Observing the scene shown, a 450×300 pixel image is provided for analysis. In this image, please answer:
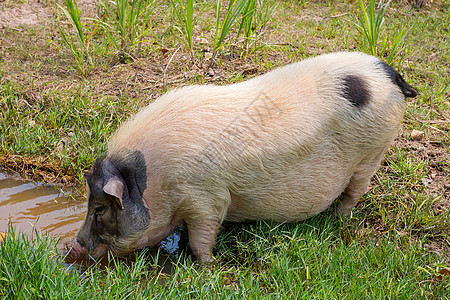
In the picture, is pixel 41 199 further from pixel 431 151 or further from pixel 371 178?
pixel 431 151

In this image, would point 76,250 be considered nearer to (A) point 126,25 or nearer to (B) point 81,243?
(B) point 81,243

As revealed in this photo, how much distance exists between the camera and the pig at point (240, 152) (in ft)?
11.6

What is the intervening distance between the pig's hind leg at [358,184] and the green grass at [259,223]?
12 cm

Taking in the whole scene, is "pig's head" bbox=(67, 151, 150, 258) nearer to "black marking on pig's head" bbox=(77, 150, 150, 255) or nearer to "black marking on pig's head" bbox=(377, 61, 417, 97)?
"black marking on pig's head" bbox=(77, 150, 150, 255)

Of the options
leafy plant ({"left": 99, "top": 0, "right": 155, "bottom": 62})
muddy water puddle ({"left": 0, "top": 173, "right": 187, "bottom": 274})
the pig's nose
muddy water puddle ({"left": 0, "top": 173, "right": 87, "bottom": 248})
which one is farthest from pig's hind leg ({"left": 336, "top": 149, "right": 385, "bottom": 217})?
leafy plant ({"left": 99, "top": 0, "right": 155, "bottom": 62})

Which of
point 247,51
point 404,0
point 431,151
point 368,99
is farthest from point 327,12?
point 368,99

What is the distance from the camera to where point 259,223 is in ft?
13.7

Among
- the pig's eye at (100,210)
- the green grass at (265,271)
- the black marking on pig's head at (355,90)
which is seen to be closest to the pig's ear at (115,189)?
the pig's eye at (100,210)

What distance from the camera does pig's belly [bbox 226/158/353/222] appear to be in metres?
3.81

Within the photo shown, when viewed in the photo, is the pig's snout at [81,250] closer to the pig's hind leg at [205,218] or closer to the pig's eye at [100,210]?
the pig's eye at [100,210]

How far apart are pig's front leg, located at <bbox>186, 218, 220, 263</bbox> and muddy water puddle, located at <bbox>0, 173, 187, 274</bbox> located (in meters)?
0.28

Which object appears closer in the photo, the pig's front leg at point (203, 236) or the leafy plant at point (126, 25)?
the pig's front leg at point (203, 236)

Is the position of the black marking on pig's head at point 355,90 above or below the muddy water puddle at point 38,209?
above

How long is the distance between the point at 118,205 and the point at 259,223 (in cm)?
120
